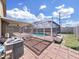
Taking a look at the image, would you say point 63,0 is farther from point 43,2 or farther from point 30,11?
point 30,11

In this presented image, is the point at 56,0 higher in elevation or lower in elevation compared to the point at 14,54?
higher

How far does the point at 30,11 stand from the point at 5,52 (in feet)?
32.0

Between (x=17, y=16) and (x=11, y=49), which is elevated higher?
(x=17, y=16)

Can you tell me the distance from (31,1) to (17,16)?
3542 millimetres

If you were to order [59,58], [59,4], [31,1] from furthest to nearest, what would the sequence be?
1. [31,1]
2. [59,4]
3. [59,58]

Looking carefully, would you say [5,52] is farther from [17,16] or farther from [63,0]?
[17,16]

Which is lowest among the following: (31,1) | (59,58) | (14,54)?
(59,58)

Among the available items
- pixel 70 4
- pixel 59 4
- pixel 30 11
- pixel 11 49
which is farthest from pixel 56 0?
pixel 11 49

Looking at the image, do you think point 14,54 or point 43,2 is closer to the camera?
point 14,54

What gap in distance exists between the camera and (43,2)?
1037cm

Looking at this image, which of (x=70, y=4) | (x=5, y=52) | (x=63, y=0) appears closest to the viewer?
(x=5, y=52)

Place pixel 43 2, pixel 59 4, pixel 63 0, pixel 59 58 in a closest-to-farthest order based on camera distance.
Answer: pixel 59 58 → pixel 63 0 → pixel 59 4 → pixel 43 2

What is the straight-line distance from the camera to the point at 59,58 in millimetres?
5820

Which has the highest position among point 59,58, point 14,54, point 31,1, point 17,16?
point 31,1
